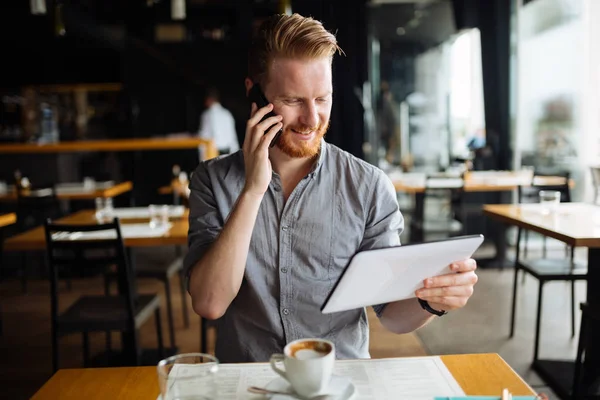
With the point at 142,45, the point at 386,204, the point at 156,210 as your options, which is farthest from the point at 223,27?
the point at 386,204

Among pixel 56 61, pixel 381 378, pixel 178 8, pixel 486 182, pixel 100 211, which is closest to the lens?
pixel 381 378

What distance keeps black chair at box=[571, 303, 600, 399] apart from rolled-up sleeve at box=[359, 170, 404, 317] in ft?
4.47

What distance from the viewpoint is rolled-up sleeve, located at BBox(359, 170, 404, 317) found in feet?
4.67

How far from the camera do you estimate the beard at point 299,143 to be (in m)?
1.35

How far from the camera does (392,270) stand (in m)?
0.99

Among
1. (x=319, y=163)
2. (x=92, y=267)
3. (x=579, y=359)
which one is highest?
(x=319, y=163)

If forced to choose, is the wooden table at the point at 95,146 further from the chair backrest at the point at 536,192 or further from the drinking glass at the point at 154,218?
the chair backrest at the point at 536,192

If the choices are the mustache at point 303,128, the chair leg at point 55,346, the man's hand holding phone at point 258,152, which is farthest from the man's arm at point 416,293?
the chair leg at point 55,346

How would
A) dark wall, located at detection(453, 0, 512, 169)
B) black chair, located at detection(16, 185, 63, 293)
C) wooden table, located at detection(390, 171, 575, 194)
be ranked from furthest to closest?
dark wall, located at detection(453, 0, 512, 169)
wooden table, located at detection(390, 171, 575, 194)
black chair, located at detection(16, 185, 63, 293)

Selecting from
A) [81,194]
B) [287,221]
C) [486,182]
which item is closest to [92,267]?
[287,221]

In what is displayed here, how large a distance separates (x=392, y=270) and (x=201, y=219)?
0.63m

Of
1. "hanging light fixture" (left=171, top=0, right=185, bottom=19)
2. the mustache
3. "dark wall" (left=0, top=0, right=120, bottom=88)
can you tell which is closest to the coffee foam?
the mustache

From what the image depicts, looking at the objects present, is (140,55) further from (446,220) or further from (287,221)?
(287,221)

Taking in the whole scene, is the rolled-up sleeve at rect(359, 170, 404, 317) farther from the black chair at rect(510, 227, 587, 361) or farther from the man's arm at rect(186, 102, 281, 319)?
the black chair at rect(510, 227, 587, 361)
